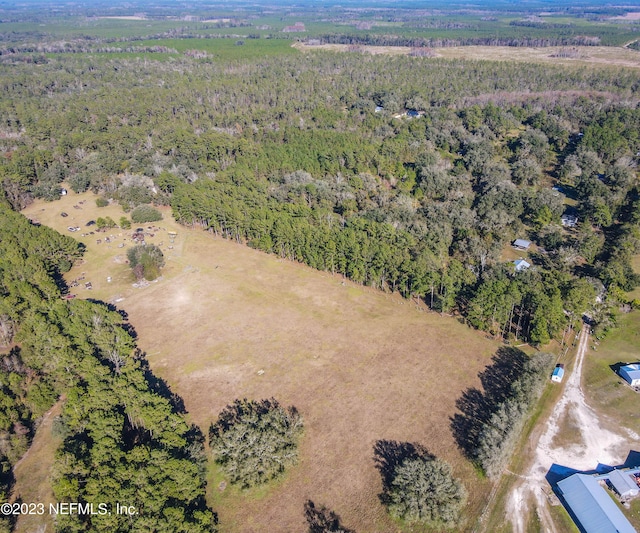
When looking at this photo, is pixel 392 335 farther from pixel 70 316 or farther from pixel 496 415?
pixel 70 316

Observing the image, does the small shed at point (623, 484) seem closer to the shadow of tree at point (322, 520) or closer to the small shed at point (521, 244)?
the shadow of tree at point (322, 520)

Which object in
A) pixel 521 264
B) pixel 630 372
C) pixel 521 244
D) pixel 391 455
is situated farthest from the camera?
pixel 521 244

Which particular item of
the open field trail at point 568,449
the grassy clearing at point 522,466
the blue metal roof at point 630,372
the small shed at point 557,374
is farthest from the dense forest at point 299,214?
the blue metal roof at point 630,372

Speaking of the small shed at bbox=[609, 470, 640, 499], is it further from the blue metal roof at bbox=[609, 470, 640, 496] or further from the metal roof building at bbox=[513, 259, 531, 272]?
the metal roof building at bbox=[513, 259, 531, 272]

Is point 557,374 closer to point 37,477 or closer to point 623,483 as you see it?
point 623,483

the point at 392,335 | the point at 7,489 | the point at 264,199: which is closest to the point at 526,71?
the point at 264,199

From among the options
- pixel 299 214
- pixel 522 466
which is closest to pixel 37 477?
pixel 522 466
